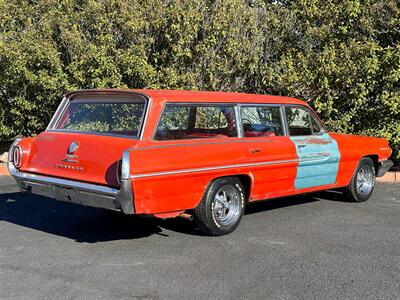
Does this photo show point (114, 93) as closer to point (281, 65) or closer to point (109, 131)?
point (109, 131)

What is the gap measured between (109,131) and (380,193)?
515 centimetres

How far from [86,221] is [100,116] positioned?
4.53 ft

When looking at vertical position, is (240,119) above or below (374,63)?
below

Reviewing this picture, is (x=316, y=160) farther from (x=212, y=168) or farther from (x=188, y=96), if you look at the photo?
(x=188, y=96)

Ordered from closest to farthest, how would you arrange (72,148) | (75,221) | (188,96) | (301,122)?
(72,148) < (188,96) < (75,221) < (301,122)

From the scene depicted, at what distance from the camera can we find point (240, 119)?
19.9 feet

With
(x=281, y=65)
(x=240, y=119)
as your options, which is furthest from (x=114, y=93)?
(x=281, y=65)

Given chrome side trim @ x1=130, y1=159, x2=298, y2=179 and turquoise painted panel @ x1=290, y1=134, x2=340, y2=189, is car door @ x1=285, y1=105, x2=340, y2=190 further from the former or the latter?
chrome side trim @ x1=130, y1=159, x2=298, y2=179

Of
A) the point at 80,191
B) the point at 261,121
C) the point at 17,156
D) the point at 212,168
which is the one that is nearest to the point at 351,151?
the point at 261,121

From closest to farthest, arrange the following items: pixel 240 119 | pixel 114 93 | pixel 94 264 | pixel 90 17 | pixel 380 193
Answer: pixel 94 264
pixel 114 93
pixel 240 119
pixel 380 193
pixel 90 17

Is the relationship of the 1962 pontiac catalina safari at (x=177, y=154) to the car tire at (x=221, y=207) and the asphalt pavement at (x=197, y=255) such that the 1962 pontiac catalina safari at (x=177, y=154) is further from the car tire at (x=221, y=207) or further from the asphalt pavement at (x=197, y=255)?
the asphalt pavement at (x=197, y=255)

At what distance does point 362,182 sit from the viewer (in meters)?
7.90

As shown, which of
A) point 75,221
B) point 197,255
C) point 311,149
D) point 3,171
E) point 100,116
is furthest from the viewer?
point 3,171

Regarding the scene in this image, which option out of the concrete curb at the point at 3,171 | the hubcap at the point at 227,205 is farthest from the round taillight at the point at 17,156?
the concrete curb at the point at 3,171
